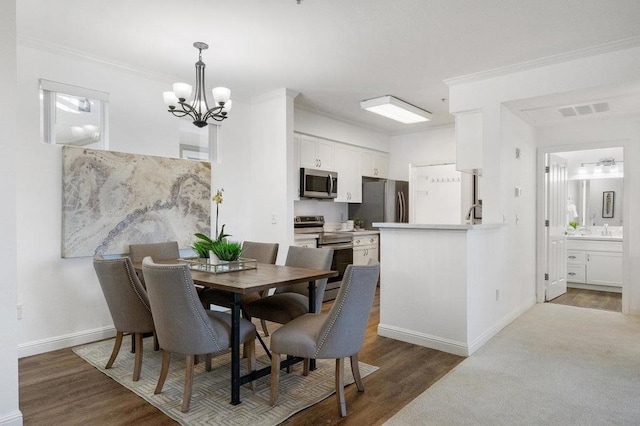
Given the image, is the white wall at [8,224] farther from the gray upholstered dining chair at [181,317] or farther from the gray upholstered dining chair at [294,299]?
the gray upholstered dining chair at [294,299]

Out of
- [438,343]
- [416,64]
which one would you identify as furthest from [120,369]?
[416,64]

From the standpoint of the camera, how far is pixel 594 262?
6.20 meters

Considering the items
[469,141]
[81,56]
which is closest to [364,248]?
[469,141]

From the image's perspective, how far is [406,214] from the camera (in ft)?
22.2

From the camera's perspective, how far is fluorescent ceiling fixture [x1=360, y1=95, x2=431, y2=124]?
16.3 ft

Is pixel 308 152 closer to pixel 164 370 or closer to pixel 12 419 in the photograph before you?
pixel 164 370

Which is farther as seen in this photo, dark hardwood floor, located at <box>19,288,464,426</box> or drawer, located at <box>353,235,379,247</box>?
drawer, located at <box>353,235,379,247</box>

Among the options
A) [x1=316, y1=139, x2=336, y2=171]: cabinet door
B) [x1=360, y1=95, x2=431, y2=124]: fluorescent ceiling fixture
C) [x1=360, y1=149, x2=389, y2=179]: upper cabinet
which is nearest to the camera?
[x1=360, y1=95, x2=431, y2=124]: fluorescent ceiling fixture

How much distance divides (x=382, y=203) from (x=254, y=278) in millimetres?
4126

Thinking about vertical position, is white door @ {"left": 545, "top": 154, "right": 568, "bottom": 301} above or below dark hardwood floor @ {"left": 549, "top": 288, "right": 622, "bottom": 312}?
above

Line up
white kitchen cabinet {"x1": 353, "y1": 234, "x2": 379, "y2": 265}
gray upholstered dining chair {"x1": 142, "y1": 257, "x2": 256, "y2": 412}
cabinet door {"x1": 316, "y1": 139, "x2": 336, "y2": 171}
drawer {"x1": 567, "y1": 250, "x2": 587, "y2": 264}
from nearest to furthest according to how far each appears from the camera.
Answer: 1. gray upholstered dining chair {"x1": 142, "y1": 257, "x2": 256, "y2": 412}
2. cabinet door {"x1": 316, "y1": 139, "x2": 336, "y2": 171}
3. white kitchen cabinet {"x1": 353, "y1": 234, "x2": 379, "y2": 265}
4. drawer {"x1": 567, "y1": 250, "x2": 587, "y2": 264}

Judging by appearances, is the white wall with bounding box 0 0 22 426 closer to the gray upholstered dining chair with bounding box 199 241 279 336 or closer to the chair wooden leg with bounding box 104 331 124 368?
the chair wooden leg with bounding box 104 331 124 368

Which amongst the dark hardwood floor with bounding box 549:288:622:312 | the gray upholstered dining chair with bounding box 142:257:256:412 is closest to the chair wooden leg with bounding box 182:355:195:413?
the gray upholstered dining chair with bounding box 142:257:256:412

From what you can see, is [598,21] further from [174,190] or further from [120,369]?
[120,369]
